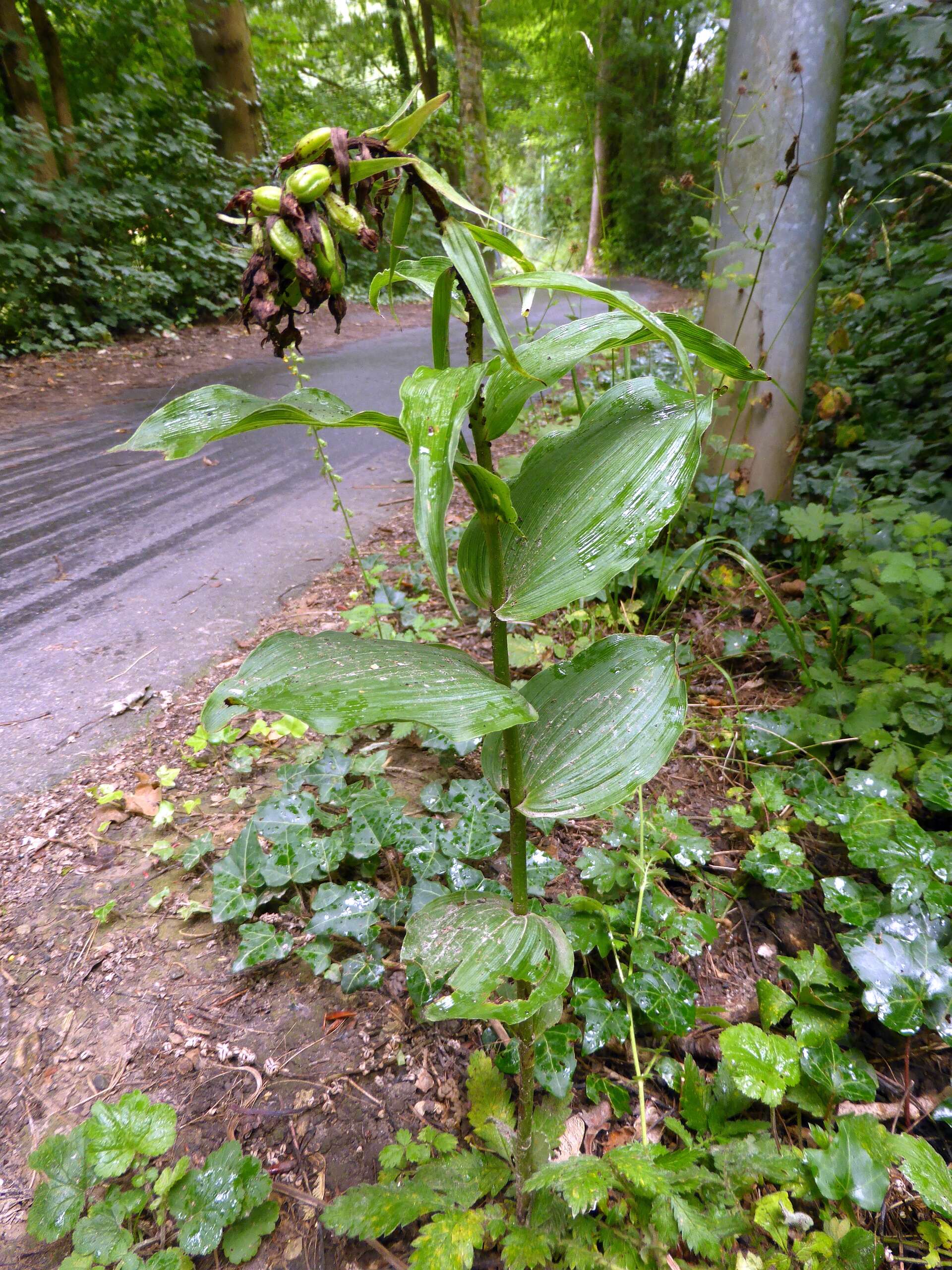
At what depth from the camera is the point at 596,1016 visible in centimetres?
119

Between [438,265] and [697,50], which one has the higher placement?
[697,50]

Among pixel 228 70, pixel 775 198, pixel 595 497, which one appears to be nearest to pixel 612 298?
pixel 595 497

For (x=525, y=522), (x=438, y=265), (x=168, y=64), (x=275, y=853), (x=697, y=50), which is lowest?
(x=275, y=853)

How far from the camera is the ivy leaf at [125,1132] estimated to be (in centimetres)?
94

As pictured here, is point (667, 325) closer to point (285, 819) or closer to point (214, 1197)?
point (285, 819)

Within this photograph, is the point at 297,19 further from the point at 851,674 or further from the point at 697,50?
the point at 851,674

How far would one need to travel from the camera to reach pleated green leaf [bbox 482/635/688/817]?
0.91 meters

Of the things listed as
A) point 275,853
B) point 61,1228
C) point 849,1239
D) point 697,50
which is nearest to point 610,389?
point 275,853

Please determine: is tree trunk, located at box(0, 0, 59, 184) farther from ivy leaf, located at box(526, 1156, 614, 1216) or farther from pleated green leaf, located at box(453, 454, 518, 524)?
ivy leaf, located at box(526, 1156, 614, 1216)

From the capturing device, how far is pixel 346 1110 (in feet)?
3.60

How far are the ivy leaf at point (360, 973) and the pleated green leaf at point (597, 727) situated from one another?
1.74ft

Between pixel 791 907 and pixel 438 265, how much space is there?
1.50m

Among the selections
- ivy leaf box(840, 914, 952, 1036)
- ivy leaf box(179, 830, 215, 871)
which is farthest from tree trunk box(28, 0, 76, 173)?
ivy leaf box(840, 914, 952, 1036)

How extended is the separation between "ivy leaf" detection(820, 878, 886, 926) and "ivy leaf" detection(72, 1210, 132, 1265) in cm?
136
